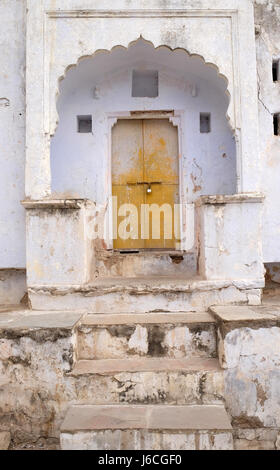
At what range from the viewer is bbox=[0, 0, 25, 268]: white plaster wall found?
5117 millimetres

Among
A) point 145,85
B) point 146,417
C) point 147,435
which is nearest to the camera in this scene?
point 147,435

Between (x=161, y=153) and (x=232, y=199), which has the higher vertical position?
(x=161, y=153)

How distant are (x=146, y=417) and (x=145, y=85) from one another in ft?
16.3

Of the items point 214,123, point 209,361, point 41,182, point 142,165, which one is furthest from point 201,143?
point 209,361

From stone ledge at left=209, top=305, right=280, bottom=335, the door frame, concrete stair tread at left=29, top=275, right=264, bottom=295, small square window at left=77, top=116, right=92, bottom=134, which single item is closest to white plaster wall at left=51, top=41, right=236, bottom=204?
the door frame

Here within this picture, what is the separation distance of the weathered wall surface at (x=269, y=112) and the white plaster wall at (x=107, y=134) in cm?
75

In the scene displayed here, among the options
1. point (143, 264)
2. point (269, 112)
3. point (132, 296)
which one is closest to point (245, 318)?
point (132, 296)

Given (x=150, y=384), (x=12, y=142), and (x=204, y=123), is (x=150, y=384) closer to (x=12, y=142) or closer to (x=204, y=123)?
(x=12, y=142)

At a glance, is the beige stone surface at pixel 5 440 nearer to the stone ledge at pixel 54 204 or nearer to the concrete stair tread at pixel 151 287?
the concrete stair tread at pixel 151 287

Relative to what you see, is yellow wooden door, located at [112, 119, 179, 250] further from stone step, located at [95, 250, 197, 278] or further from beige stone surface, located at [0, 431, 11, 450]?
beige stone surface, located at [0, 431, 11, 450]

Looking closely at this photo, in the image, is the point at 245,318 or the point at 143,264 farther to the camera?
the point at 143,264

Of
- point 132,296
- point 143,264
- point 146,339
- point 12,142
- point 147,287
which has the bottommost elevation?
point 146,339

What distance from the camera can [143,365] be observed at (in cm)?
346

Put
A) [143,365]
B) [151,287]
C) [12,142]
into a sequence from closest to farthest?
1. [143,365]
2. [151,287]
3. [12,142]
